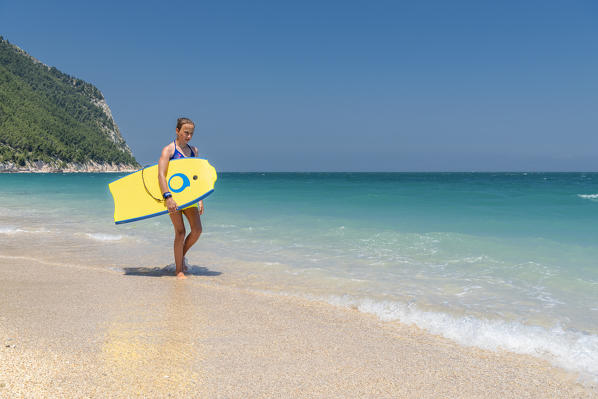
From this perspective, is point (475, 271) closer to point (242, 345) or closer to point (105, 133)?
point (242, 345)

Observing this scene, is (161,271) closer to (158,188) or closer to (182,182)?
(158,188)

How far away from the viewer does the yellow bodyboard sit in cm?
520

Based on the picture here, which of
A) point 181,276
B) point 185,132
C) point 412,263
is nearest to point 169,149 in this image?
point 185,132

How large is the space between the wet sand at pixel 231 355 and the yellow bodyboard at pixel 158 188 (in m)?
1.40

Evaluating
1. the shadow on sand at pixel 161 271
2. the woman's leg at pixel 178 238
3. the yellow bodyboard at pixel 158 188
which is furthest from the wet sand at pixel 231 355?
the yellow bodyboard at pixel 158 188

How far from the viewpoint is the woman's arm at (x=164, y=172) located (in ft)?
16.6

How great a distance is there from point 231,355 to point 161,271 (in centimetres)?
325

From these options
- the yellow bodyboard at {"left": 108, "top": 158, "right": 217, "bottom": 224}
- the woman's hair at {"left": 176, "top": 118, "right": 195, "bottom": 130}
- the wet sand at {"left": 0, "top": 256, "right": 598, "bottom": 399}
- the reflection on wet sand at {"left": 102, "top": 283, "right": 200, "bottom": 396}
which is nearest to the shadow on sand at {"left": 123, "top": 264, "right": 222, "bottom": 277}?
the yellow bodyboard at {"left": 108, "top": 158, "right": 217, "bottom": 224}

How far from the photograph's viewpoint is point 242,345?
300 centimetres

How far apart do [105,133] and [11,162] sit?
5886cm

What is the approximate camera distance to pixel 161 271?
5.76m

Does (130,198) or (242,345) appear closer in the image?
(242,345)

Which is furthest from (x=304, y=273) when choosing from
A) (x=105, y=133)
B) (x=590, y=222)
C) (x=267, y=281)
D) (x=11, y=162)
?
(x=105, y=133)

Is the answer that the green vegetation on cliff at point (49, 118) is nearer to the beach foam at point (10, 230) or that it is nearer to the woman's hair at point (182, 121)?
the beach foam at point (10, 230)
